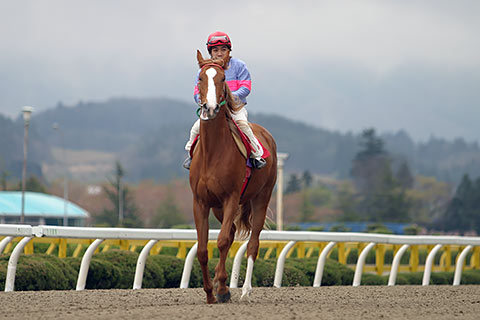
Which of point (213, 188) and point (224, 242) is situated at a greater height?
point (213, 188)

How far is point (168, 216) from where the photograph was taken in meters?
74.9

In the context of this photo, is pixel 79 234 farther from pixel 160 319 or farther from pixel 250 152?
pixel 160 319

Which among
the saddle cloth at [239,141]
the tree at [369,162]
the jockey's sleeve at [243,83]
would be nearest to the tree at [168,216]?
the tree at [369,162]

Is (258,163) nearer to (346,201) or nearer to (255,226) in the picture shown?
(255,226)

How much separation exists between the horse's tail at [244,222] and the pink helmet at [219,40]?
170 centimetres

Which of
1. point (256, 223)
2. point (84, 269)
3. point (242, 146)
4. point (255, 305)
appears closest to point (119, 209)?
point (84, 269)

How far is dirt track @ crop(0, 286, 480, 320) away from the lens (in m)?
5.85

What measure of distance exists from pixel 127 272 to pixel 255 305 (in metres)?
3.39

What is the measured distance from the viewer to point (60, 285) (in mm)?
9102

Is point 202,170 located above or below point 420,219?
above

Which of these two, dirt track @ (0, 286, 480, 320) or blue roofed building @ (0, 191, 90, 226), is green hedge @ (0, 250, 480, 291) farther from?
blue roofed building @ (0, 191, 90, 226)

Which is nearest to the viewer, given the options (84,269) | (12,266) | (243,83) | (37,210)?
(243,83)

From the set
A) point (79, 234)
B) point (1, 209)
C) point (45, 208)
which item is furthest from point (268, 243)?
point (45, 208)

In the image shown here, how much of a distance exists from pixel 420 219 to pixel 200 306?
90.1 metres
